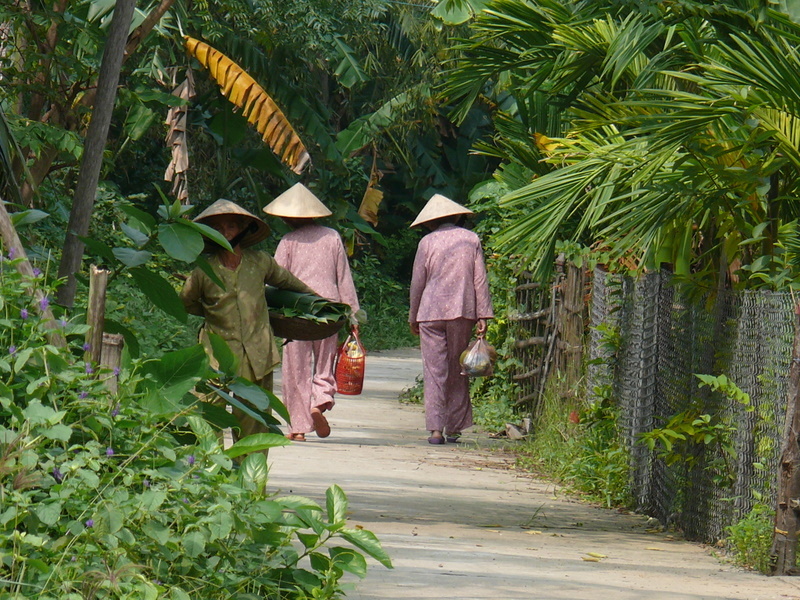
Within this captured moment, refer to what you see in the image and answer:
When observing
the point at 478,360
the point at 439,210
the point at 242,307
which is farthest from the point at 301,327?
the point at 439,210

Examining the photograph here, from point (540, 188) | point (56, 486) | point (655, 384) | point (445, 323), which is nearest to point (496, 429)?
point (445, 323)

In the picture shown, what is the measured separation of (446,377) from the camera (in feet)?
38.3

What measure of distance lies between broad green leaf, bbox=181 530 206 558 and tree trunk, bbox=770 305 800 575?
124 inches

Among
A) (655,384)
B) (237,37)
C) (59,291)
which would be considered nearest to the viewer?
(59,291)

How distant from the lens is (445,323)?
11.7 meters

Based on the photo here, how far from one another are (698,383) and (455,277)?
4.37 metres

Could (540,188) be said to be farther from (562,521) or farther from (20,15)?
(20,15)

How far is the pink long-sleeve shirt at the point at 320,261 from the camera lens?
36.1 ft

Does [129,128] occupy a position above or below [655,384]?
above

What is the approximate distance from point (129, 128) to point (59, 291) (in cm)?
960

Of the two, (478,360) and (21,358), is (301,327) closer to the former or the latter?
(21,358)

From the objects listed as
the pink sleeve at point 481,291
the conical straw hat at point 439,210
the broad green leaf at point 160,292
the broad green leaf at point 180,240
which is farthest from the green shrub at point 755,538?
the conical straw hat at point 439,210

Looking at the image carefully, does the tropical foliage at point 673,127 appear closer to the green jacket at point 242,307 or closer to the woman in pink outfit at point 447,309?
the green jacket at point 242,307

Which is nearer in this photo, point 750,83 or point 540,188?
point 750,83
